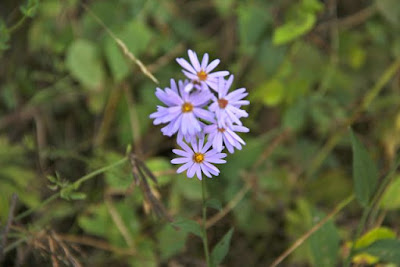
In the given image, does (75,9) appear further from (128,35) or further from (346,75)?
(346,75)

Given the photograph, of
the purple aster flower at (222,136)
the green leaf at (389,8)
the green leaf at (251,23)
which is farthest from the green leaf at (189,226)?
the green leaf at (389,8)

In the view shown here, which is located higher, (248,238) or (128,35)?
(128,35)

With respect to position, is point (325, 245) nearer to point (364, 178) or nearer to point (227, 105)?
point (364, 178)

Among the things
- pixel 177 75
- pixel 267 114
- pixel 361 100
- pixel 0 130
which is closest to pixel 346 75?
pixel 361 100

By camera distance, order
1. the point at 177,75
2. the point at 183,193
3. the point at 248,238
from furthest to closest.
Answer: the point at 177,75 → the point at 248,238 → the point at 183,193

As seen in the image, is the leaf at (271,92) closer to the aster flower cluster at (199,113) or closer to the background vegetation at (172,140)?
the background vegetation at (172,140)

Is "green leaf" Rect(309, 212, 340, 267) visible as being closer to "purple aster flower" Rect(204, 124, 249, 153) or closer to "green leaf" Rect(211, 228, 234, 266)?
"green leaf" Rect(211, 228, 234, 266)

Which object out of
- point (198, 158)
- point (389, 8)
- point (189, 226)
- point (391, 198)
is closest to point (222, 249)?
point (189, 226)
